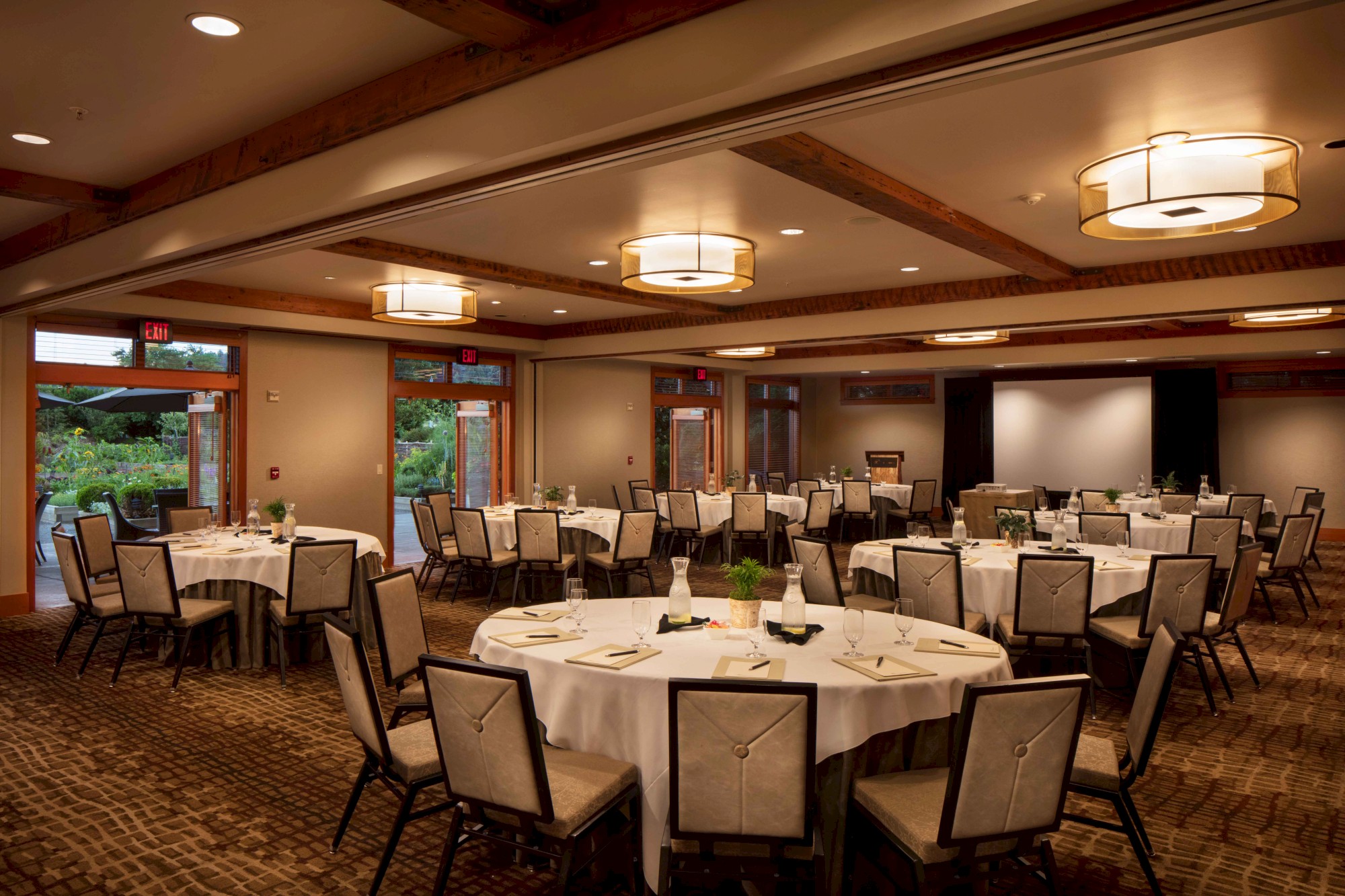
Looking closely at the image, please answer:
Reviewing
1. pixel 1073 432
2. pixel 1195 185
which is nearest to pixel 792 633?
pixel 1195 185

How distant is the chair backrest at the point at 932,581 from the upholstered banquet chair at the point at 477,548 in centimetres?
392

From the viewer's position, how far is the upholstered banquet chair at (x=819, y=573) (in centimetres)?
512

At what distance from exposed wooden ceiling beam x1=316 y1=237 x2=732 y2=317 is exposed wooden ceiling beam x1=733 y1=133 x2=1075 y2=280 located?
3248 mm

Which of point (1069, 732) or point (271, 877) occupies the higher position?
point (1069, 732)

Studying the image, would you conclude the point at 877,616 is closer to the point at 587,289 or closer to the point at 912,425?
the point at 587,289

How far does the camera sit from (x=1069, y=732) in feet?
8.07

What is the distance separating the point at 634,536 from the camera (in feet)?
25.6

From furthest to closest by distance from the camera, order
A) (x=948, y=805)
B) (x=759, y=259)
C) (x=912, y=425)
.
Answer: (x=912, y=425), (x=759, y=259), (x=948, y=805)

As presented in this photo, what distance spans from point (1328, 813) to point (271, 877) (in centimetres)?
441

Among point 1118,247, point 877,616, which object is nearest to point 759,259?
point 1118,247

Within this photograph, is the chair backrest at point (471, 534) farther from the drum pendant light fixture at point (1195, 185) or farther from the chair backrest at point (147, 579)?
the drum pendant light fixture at point (1195, 185)

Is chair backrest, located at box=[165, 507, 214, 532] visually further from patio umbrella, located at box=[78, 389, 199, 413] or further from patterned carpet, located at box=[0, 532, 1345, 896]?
patio umbrella, located at box=[78, 389, 199, 413]

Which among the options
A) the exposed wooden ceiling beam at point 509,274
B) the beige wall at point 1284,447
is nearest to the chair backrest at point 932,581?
the exposed wooden ceiling beam at point 509,274

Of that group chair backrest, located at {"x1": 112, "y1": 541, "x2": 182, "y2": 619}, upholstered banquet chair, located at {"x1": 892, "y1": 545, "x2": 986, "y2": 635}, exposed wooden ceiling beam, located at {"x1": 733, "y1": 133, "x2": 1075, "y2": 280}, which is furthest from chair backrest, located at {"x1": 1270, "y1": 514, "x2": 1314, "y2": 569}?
chair backrest, located at {"x1": 112, "y1": 541, "x2": 182, "y2": 619}
